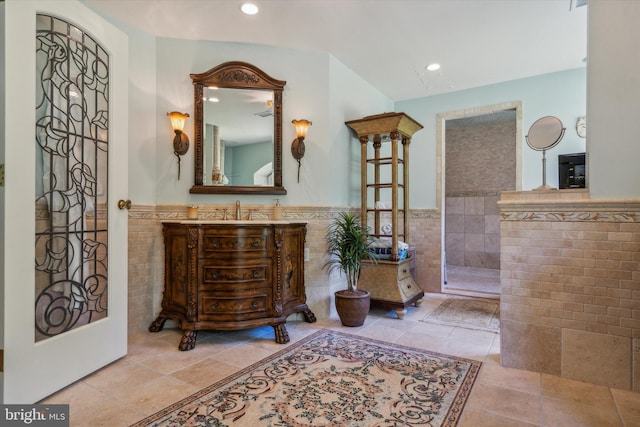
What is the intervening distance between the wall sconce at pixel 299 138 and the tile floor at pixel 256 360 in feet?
5.00

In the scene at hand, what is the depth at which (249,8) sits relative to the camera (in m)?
2.48

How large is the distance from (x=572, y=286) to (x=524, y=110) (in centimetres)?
250

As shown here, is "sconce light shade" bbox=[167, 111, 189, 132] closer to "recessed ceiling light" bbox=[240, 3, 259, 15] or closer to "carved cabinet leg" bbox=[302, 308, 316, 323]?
"recessed ceiling light" bbox=[240, 3, 259, 15]

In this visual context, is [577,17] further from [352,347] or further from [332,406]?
[332,406]

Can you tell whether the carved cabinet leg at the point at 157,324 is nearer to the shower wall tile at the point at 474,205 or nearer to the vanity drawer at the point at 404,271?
the vanity drawer at the point at 404,271

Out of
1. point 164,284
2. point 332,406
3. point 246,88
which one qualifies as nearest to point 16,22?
point 246,88

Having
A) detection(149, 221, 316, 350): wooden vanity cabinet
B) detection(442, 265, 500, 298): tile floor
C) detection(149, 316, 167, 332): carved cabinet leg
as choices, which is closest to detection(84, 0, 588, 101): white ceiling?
detection(149, 221, 316, 350): wooden vanity cabinet

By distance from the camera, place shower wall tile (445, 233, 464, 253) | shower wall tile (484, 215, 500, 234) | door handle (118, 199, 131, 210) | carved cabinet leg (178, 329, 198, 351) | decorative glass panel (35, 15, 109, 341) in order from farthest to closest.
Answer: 1. shower wall tile (445, 233, 464, 253)
2. shower wall tile (484, 215, 500, 234)
3. carved cabinet leg (178, 329, 198, 351)
4. door handle (118, 199, 131, 210)
5. decorative glass panel (35, 15, 109, 341)

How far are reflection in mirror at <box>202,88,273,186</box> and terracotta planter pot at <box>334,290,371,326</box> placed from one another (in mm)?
1186

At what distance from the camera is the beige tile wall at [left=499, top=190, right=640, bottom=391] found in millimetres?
1849

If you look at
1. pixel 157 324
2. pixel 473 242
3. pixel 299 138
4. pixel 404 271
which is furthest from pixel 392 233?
pixel 473 242

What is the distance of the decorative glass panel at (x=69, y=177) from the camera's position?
6.00 feet

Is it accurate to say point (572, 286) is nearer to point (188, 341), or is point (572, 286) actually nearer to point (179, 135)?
point (188, 341)

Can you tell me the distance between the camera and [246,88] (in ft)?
9.76
